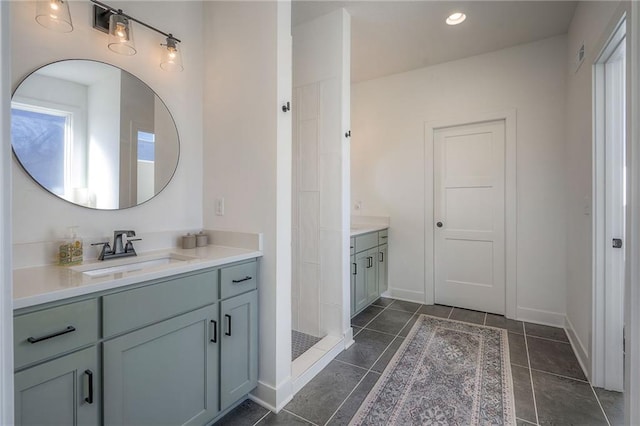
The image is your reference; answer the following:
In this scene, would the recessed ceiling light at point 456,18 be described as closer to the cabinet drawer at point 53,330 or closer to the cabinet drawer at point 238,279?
the cabinet drawer at point 238,279

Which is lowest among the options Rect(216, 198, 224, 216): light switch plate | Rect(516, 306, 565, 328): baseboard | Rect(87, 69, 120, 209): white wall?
Rect(516, 306, 565, 328): baseboard

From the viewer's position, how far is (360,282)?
3021 millimetres

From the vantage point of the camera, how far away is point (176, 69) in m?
1.94

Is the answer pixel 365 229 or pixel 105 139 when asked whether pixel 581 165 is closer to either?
pixel 365 229

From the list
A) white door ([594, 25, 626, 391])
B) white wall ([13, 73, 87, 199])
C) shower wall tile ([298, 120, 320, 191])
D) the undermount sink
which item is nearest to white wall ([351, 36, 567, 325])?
white door ([594, 25, 626, 391])

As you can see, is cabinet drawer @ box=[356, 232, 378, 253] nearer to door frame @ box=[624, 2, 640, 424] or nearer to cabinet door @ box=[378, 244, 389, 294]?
cabinet door @ box=[378, 244, 389, 294]

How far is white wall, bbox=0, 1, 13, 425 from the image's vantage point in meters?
0.53

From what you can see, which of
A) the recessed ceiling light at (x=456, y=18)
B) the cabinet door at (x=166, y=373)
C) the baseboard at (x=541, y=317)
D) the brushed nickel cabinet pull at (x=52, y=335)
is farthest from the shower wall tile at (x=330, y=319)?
the recessed ceiling light at (x=456, y=18)

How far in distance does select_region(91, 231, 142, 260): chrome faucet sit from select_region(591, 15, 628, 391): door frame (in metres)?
2.85

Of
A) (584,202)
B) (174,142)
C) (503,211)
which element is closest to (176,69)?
(174,142)

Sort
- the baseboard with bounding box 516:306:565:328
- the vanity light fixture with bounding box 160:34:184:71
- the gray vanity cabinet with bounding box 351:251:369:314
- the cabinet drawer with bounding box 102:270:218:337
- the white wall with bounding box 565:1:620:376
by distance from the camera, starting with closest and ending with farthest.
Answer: the cabinet drawer with bounding box 102:270:218:337
the vanity light fixture with bounding box 160:34:184:71
the white wall with bounding box 565:1:620:376
the baseboard with bounding box 516:306:565:328
the gray vanity cabinet with bounding box 351:251:369:314

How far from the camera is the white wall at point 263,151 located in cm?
173

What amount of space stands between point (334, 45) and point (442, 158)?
5.74 feet

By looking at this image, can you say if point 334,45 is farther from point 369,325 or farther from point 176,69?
point 369,325
